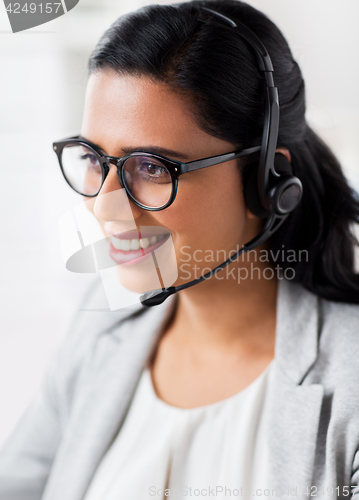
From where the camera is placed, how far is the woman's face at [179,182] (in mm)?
688

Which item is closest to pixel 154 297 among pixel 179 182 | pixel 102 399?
pixel 179 182

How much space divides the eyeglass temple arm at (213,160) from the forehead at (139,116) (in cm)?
4

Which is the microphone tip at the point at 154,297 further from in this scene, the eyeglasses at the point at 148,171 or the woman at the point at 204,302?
the eyeglasses at the point at 148,171

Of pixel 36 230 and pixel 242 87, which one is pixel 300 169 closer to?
pixel 242 87

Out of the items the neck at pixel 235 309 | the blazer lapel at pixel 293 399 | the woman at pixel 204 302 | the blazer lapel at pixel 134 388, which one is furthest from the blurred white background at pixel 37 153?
the blazer lapel at pixel 293 399

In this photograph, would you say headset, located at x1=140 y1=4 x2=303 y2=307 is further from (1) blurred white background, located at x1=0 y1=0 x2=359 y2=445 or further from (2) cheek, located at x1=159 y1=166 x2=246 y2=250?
(1) blurred white background, located at x1=0 y1=0 x2=359 y2=445

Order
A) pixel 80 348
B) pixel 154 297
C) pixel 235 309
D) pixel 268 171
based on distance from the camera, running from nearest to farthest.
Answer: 1. pixel 154 297
2. pixel 268 171
3. pixel 235 309
4. pixel 80 348

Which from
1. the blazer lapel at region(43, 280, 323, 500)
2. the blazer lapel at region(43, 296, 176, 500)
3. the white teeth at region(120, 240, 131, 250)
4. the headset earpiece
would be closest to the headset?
the headset earpiece

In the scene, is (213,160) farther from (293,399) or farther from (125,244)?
(293,399)

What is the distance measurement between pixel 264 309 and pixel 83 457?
51 centimetres

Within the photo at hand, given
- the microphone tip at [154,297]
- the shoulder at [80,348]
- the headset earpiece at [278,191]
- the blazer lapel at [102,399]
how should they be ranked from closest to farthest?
1. the microphone tip at [154,297]
2. the headset earpiece at [278,191]
3. the blazer lapel at [102,399]
4. the shoulder at [80,348]

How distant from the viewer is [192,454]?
862 mm

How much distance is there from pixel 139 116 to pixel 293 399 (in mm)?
578

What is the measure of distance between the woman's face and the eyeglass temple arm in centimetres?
1
